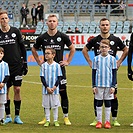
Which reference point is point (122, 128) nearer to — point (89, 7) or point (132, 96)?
point (132, 96)

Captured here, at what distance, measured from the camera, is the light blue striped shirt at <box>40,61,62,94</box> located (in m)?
10.2

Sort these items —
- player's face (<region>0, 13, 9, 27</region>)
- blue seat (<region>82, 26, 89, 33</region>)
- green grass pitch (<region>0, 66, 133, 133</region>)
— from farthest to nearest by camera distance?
blue seat (<region>82, 26, 89, 33</region>)
player's face (<region>0, 13, 9, 27</region>)
green grass pitch (<region>0, 66, 133, 133</region>)

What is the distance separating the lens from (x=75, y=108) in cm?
1298

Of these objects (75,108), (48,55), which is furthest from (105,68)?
(75,108)

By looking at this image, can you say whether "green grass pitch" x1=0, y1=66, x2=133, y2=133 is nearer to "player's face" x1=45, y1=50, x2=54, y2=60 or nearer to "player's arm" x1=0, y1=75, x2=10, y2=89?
"player's arm" x1=0, y1=75, x2=10, y2=89

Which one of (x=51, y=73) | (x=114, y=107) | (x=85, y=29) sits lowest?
(x=114, y=107)

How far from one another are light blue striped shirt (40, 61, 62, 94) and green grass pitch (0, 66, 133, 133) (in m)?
0.83

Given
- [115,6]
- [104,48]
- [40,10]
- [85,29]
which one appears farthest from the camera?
[115,6]

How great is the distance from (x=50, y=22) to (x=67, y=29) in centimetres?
2263

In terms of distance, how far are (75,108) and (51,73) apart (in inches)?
115

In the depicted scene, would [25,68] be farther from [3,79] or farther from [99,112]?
[99,112]

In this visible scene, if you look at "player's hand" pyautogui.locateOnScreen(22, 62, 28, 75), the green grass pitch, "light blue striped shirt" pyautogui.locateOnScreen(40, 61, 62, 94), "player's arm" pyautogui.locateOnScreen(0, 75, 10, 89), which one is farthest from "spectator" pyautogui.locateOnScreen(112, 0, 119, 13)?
"player's arm" pyautogui.locateOnScreen(0, 75, 10, 89)

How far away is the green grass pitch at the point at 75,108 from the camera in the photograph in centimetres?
984

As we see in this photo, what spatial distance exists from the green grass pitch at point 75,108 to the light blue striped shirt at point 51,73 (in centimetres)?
83
